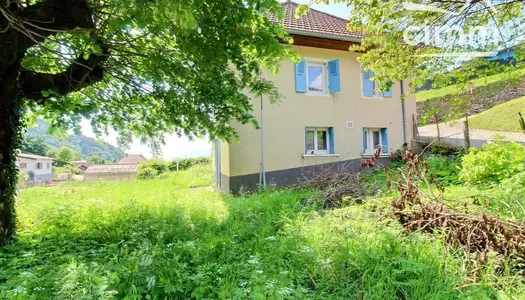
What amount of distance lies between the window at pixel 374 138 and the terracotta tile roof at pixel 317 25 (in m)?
3.78

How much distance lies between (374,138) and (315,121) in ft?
9.82

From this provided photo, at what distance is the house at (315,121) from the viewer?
10203 millimetres

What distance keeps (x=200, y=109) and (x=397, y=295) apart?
426 cm

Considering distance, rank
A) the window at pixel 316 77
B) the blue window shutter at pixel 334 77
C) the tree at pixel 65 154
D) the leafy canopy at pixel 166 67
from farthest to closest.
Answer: the tree at pixel 65 154 < the window at pixel 316 77 < the blue window shutter at pixel 334 77 < the leafy canopy at pixel 166 67

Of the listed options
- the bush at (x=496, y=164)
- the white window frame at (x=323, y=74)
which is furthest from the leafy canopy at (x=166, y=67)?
the white window frame at (x=323, y=74)

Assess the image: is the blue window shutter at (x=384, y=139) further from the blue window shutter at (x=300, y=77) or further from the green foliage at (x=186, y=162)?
the green foliage at (x=186, y=162)

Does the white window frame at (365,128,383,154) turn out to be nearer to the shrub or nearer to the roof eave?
the roof eave

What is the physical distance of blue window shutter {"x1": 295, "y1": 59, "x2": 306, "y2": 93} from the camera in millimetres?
10680

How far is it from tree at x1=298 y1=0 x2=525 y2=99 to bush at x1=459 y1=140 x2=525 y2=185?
1652mm

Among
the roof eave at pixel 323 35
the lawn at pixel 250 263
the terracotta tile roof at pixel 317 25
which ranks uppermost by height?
the terracotta tile roof at pixel 317 25

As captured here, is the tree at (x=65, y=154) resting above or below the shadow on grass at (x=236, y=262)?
above

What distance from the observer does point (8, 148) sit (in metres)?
4.27

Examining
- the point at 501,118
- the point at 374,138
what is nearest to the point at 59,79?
the point at 374,138

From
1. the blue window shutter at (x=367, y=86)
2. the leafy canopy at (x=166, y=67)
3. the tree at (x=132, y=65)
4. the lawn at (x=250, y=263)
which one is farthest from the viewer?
the blue window shutter at (x=367, y=86)
